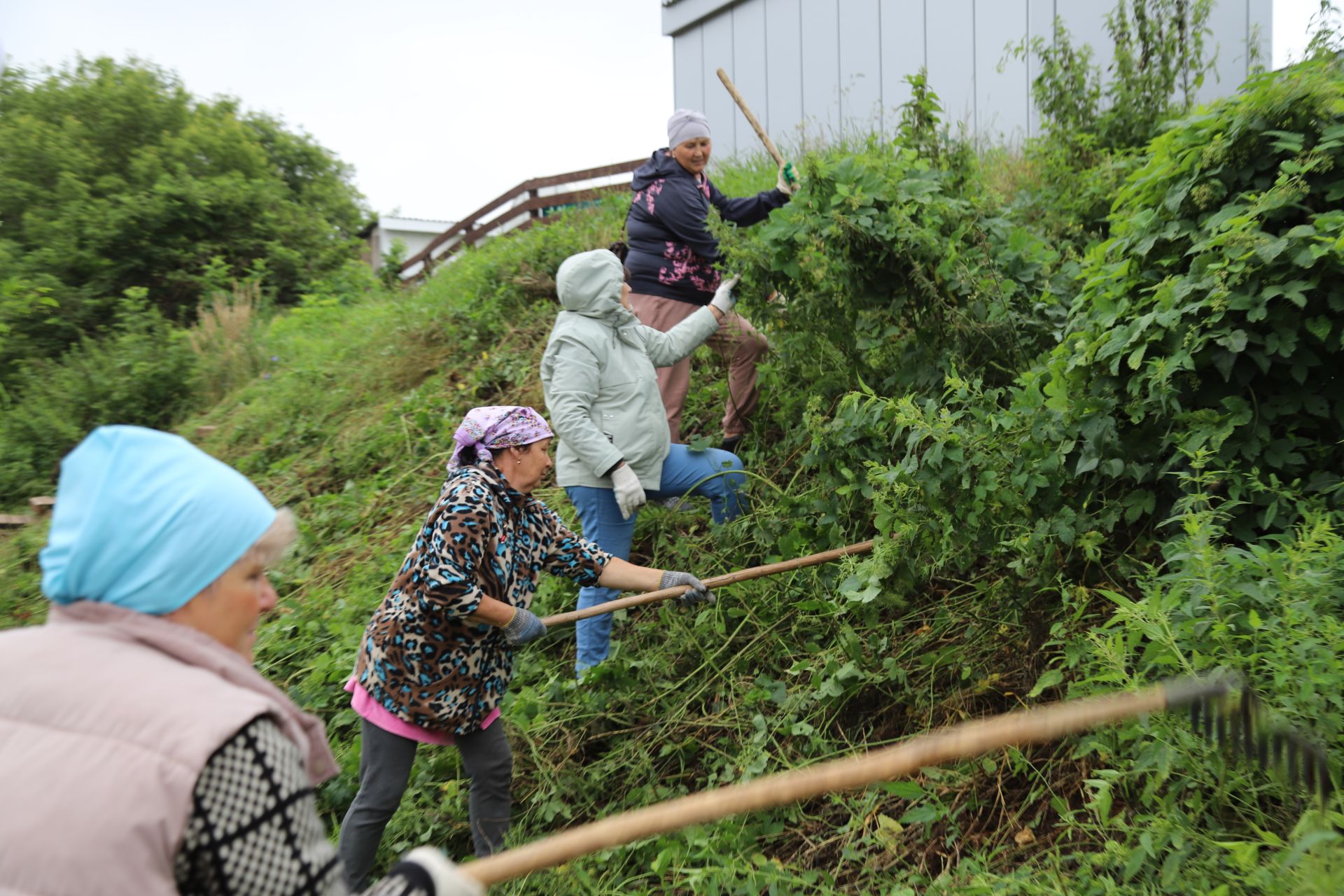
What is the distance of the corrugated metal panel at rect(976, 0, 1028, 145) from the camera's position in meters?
8.18

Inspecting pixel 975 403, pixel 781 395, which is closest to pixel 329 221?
pixel 781 395

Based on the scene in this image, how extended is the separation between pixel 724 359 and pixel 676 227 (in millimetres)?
772

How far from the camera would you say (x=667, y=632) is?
4.58m

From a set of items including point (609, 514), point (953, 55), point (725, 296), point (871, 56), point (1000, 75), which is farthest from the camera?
point (871, 56)

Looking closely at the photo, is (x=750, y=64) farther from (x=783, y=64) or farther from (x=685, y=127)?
(x=685, y=127)

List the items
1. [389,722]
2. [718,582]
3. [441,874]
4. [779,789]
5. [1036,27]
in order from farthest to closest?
1. [1036,27]
2. [718,582]
3. [389,722]
4. [779,789]
5. [441,874]

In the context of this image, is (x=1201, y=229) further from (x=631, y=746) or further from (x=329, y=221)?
(x=329, y=221)

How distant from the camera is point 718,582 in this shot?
4.07 metres

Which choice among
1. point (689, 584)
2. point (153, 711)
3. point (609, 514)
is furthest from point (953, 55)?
point (153, 711)

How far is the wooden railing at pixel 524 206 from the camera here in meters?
11.2

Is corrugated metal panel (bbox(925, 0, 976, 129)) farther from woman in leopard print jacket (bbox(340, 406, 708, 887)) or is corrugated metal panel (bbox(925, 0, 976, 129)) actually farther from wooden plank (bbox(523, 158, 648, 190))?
woman in leopard print jacket (bbox(340, 406, 708, 887))

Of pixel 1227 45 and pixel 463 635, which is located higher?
pixel 1227 45

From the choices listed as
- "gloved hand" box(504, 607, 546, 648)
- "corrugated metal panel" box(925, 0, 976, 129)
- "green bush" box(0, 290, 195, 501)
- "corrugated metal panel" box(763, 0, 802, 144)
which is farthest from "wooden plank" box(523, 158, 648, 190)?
"gloved hand" box(504, 607, 546, 648)

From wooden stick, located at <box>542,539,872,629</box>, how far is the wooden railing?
277 inches
